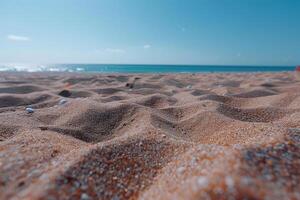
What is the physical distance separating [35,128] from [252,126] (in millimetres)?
2065

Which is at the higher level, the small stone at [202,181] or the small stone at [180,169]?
the small stone at [202,181]

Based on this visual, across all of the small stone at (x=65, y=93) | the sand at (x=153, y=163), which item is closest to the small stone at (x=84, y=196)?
the sand at (x=153, y=163)

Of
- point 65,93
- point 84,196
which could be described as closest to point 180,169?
point 84,196

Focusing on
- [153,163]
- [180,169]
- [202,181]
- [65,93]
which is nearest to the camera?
[202,181]

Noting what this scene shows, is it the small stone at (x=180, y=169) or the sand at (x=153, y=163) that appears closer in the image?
the sand at (x=153, y=163)

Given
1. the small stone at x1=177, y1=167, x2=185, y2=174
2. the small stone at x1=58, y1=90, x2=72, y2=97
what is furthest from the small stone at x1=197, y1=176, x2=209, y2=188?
the small stone at x1=58, y1=90, x2=72, y2=97

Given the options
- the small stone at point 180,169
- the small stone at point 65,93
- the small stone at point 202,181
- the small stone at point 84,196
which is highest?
the small stone at point 202,181

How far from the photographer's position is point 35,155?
132 centimetres

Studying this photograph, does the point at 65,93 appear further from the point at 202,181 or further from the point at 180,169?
the point at 202,181

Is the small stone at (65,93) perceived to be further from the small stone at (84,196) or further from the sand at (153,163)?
the small stone at (84,196)

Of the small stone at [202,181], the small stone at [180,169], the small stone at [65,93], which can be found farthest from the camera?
the small stone at [65,93]

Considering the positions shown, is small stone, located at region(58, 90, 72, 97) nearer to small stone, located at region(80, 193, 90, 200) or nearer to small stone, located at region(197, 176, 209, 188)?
small stone, located at region(80, 193, 90, 200)

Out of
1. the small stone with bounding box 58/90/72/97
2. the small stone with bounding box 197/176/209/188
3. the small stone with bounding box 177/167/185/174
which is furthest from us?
the small stone with bounding box 58/90/72/97

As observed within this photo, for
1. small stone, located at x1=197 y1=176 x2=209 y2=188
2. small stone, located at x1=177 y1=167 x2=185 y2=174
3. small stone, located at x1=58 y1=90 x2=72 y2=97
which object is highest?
small stone, located at x1=197 y1=176 x2=209 y2=188
